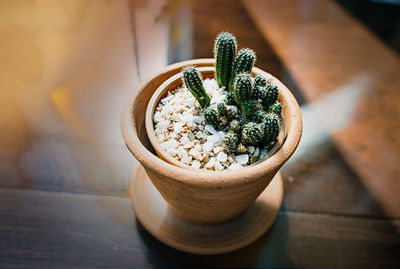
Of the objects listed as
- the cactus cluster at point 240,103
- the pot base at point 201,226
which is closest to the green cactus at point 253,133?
the cactus cluster at point 240,103

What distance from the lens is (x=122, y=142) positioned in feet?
4.33

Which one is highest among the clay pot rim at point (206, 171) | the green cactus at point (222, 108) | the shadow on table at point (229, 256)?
the green cactus at point (222, 108)

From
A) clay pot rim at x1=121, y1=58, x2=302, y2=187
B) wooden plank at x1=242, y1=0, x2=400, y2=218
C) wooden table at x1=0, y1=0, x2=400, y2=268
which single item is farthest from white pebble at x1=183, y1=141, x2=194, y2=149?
wooden plank at x1=242, y1=0, x2=400, y2=218

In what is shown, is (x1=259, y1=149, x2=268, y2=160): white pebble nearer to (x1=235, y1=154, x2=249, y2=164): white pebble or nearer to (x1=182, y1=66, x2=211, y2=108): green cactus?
(x1=235, y1=154, x2=249, y2=164): white pebble

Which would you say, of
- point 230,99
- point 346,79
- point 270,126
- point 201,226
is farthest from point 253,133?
point 346,79

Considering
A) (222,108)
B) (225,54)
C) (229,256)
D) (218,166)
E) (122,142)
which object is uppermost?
(225,54)

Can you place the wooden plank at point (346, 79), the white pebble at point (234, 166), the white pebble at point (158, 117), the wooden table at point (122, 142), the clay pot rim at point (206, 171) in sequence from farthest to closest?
the wooden plank at point (346, 79)
the wooden table at point (122, 142)
the white pebble at point (158, 117)
the white pebble at point (234, 166)
the clay pot rim at point (206, 171)

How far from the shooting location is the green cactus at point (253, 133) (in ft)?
2.62

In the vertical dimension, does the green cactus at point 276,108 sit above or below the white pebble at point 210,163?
above

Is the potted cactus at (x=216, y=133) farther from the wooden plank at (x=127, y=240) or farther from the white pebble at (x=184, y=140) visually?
the wooden plank at (x=127, y=240)

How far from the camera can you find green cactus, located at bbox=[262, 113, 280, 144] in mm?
799

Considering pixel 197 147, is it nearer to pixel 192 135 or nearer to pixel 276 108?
pixel 192 135

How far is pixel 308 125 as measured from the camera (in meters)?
1.42

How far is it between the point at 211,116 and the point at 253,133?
5.3 inches
